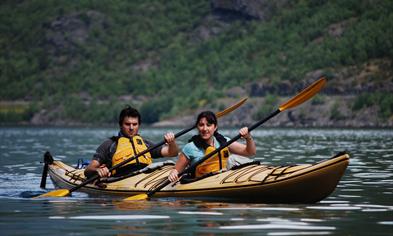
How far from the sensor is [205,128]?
18844mm

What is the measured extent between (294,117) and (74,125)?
54.3 metres

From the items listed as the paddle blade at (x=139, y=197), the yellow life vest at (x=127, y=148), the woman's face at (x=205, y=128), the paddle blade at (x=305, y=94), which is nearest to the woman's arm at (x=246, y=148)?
the woman's face at (x=205, y=128)

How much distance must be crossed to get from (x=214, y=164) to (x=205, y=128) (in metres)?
1.13

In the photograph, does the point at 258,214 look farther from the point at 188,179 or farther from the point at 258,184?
the point at 188,179

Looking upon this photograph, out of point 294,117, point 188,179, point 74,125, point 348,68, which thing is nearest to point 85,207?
point 188,179

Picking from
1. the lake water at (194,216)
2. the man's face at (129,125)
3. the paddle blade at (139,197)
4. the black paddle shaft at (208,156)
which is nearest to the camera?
the lake water at (194,216)

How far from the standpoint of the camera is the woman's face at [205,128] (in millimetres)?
18719

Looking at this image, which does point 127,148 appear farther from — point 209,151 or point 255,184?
point 255,184

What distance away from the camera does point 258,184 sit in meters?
18.7

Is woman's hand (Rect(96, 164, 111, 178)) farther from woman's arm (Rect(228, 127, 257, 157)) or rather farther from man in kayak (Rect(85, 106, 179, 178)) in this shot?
woman's arm (Rect(228, 127, 257, 157))

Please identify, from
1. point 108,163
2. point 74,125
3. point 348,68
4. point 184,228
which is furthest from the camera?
point 74,125

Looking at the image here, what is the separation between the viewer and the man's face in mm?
20312

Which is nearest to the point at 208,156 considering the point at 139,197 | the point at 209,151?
the point at 209,151

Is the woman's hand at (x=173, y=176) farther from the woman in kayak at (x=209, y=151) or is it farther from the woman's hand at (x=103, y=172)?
the woman's hand at (x=103, y=172)
